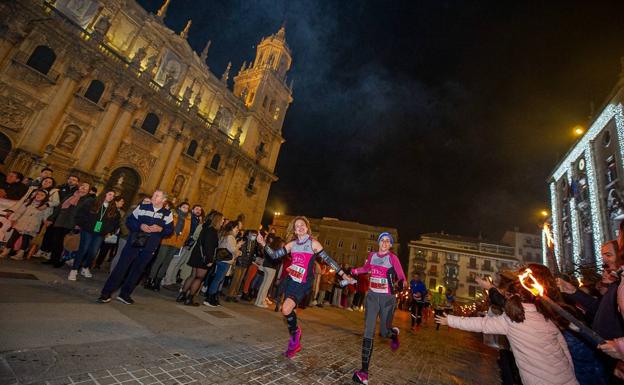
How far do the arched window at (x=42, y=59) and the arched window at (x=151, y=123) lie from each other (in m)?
6.72

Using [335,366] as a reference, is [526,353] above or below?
above


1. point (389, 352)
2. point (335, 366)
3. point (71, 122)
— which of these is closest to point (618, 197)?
point (389, 352)

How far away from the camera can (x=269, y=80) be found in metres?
37.8

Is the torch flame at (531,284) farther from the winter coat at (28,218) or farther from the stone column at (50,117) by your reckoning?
the stone column at (50,117)

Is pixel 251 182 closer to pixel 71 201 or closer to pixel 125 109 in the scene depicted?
pixel 125 109

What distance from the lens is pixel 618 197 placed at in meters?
18.2

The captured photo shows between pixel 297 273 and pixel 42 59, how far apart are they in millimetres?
24749

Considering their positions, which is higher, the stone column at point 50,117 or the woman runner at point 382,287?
the stone column at point 50,117

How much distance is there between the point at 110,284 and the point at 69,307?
3.01 feet

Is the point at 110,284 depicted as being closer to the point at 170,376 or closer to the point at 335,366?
the point at 170,376

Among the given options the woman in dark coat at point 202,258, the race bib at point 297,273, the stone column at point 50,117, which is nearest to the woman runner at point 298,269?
the race bib at point 297,273

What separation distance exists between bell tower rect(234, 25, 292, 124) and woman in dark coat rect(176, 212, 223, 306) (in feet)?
104

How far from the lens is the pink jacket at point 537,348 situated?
2.74 m

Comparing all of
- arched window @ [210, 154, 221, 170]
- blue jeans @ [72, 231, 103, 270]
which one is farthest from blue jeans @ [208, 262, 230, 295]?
arched window @ [210, 154, 221, 170]
